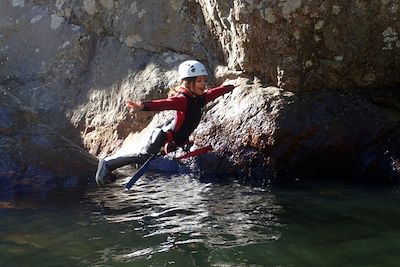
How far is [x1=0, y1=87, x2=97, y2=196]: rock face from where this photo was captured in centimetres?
842

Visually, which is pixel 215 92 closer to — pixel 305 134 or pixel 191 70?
pixel 191 70

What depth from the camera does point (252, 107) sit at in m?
8.78

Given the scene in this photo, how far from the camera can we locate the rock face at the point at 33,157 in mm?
8422

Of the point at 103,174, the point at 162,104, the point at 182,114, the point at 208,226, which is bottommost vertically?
the point at 208,226

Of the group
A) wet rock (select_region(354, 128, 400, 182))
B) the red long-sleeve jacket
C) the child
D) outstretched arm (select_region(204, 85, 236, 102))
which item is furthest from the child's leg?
wet rock (select_region(354, 128, 400, 182))

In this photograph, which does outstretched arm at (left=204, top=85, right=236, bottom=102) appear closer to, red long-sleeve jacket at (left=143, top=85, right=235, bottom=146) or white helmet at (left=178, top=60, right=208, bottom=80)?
red long-sleeve jacket at (left=143, top=85, right=235, bottom=146)

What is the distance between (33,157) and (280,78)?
3.82m

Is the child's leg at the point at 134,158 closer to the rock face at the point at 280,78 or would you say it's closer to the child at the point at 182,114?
the child at the point at 182,114

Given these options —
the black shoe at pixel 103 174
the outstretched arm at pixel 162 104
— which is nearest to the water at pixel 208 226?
the black shoe at pixel 103 174

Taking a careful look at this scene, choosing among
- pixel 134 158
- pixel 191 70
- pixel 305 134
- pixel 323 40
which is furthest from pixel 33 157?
pixel 323 40

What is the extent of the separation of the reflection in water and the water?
0.01 m

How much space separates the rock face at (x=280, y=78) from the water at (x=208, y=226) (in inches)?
28.1

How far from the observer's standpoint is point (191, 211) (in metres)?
6.82

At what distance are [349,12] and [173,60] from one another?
3.39 m
